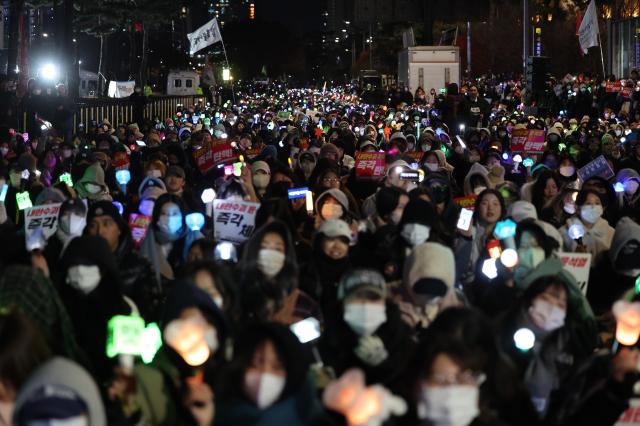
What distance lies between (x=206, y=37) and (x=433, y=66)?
10.5 metres

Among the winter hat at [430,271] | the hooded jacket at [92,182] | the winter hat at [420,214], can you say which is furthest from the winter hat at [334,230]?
the hooded jacket at [92,182]

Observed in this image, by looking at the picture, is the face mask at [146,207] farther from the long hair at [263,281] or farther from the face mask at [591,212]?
the long hair at [263,281]

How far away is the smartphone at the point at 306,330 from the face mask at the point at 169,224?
3246mm

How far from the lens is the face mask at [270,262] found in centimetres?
729

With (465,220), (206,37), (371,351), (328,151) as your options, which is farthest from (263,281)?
(206,37)

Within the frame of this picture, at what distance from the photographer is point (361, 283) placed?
619 centimetres

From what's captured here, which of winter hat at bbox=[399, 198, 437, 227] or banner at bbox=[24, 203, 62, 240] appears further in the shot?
banner at bbox=[24, 203, 62, 240]

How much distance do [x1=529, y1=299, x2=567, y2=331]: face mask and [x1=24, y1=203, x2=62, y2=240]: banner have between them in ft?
17.7

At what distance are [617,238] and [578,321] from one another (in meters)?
3.00

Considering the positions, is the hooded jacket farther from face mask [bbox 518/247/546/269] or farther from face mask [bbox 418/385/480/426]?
face mask [bbox 418/385/480/426]

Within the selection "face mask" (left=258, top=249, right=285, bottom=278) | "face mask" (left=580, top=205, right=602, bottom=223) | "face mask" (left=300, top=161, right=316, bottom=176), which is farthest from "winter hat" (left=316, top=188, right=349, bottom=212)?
"face mask" (left=300, top=161, right=316, bottom=176)

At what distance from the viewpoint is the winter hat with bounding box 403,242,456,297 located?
7.27m

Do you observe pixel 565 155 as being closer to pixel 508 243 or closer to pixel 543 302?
pixel 508 243

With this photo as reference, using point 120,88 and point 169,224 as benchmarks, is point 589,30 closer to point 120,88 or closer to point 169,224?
point 120,88
